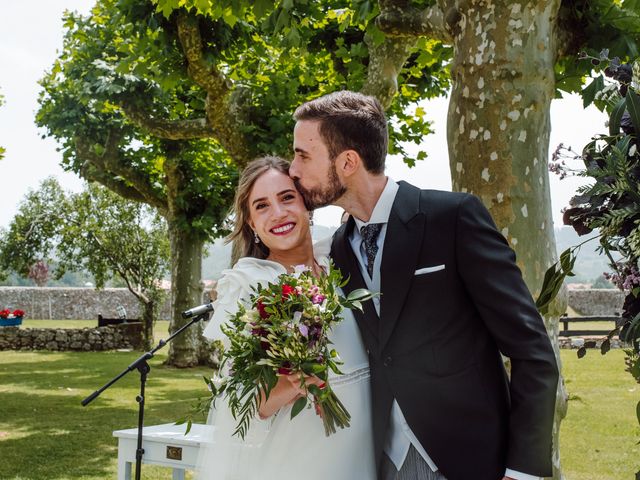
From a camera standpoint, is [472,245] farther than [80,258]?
No

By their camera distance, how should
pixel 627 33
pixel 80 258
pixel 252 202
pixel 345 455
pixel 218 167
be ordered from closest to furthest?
pixel 345 455 < pixel 252 202 < pixel 627 33 < pixel 218 167 < pixel 80 258

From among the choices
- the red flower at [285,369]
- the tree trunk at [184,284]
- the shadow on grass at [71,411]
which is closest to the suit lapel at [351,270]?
the red flower at [285,369]

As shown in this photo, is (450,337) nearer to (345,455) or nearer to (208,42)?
(345,455)

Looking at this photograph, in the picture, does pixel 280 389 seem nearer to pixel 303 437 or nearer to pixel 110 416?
pixel 303 437

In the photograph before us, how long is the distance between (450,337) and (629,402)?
13032mm

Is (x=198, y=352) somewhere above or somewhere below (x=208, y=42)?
below

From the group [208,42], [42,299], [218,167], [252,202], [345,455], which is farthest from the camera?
[42,299]

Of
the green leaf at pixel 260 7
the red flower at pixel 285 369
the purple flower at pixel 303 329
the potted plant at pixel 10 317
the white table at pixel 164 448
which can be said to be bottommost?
the white table at pixel 164 448

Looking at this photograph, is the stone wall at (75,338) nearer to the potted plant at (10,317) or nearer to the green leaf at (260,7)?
the potted plant at (10,317)

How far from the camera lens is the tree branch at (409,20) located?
5520 millimetres

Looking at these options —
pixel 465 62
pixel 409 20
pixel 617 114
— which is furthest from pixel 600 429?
pixel 617 114

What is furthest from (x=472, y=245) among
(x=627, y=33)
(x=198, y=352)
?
(x=198, y=352)

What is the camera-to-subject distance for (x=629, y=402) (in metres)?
14.2

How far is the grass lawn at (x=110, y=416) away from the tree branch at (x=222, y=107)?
463 centimetres
